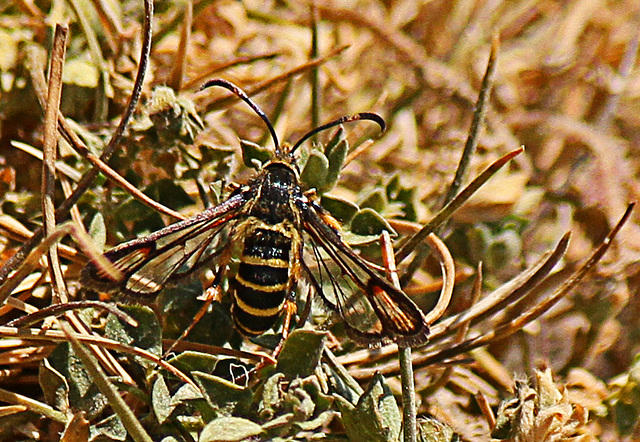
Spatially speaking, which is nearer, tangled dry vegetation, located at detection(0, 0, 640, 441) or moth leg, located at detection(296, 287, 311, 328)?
tangled dry vegetation, located at detection(0, 0, 640, 441)

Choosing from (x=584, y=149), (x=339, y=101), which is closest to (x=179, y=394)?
(x=339, y=101)

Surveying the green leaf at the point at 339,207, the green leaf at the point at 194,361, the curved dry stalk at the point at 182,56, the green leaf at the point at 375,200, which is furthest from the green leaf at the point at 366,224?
the curved dry stalk at the point at 182,56

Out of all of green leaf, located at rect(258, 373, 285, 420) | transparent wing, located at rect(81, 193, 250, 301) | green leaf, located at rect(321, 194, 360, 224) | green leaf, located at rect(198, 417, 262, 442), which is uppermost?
green leaf, located at rect(321, 194, 360, 224)

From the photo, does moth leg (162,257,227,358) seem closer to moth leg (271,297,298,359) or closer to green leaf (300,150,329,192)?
moth leg (271,297,298,359)

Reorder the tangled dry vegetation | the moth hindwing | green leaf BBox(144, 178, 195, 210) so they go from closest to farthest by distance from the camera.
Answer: the tangled dry vegetation, the moth hindwing, green leaf BBox(144, 178, 195, 210)

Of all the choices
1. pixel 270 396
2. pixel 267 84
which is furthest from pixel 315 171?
pixel 270 396

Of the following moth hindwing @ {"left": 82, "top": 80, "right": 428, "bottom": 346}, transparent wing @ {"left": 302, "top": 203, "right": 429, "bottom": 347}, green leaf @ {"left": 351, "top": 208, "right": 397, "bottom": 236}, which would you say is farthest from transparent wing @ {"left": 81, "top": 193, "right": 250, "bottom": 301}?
green leaf @ {"left": 351, "top": 208, "right": 397, "bottom": 236}

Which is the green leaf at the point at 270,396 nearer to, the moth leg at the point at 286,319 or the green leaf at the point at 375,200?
the moth leg at the point at 286,319

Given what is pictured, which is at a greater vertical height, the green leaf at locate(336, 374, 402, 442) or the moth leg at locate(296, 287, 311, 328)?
the moth leg at locate(296, 287, 311, 328)
